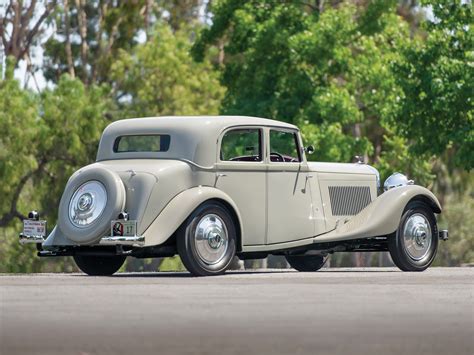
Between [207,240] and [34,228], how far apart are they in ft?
8.28

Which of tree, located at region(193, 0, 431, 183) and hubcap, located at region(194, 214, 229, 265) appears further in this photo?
tree, located at region(193, 0, 431, 183)

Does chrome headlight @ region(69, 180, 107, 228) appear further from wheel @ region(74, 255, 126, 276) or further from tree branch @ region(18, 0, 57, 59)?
tree branch @ region(18, 0, 57, 59)


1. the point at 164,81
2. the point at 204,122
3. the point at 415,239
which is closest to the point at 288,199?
the point at 204,122

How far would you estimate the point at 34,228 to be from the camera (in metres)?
18.1

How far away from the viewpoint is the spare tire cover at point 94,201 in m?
16.8

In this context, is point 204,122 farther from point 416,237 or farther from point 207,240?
point 416,237

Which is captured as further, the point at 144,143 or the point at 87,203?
the point at 144,143

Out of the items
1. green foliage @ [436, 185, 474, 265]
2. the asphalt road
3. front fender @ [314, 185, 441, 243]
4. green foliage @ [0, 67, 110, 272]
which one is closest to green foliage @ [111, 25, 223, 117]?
green foliage @ [0, 67, 110, 272]

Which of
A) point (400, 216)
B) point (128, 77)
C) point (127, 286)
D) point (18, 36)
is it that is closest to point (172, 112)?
point (128, 77)

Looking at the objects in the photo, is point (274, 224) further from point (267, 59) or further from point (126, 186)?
point (267, 59)

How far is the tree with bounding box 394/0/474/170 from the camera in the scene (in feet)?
113

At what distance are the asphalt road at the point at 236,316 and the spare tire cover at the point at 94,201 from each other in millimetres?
632

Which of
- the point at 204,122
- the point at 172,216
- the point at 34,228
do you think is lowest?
the point at 34,228

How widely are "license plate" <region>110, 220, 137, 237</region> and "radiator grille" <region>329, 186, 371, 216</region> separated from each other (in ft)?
12.4
